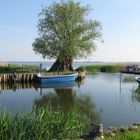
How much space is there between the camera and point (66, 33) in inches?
2142

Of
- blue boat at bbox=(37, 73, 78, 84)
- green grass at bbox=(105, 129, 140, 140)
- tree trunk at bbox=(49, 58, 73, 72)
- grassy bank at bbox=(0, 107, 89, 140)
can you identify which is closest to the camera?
grassy bank at bbox=(0, 107, 89, 140)

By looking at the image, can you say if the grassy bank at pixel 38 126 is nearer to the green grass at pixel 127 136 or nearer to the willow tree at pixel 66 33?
the green grass at pixel 127 136

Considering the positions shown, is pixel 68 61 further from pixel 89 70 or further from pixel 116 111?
pixel 116 111

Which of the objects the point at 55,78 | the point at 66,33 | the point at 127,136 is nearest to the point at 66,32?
the point at 66,33

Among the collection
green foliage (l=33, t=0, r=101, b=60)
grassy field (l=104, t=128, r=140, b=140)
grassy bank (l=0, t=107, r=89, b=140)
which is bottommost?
grassy field (l=104, t=128, r=140, b=140)

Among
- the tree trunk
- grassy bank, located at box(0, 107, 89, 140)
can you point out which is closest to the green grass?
grassy bank, located at box(0, 107, 89, 140)

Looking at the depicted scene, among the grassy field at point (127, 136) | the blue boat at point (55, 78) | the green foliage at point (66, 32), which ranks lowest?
the blue boat at point (55, 78)

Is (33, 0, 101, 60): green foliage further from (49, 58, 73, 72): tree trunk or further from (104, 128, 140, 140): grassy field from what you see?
(104, 128, 140, 140): grassy field

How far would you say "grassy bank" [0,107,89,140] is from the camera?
29.8ft

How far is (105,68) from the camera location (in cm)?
7756

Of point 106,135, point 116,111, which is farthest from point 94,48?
point 106,135

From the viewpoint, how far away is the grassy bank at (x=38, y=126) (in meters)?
9.09

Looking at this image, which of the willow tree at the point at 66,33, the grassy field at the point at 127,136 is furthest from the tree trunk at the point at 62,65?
the grassy field at the point at 127,136

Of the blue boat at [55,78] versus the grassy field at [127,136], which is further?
the blue boat at [55,78]
